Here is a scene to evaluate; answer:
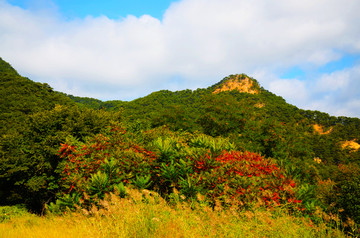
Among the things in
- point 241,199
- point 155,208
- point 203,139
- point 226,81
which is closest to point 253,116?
point 203,139

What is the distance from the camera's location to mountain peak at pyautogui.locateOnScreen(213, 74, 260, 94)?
105 metres

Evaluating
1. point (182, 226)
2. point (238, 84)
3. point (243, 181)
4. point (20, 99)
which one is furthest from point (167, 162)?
point (238, 84)

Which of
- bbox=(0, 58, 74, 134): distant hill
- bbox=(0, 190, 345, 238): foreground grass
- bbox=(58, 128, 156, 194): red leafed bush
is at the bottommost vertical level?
bbox=(0, 190, 345, 238): foreground grass

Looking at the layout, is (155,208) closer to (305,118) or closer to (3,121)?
(3,121)

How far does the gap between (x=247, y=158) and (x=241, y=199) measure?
7.22 ft

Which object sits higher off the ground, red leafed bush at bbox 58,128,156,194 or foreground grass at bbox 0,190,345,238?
red leafed bush at bbox 58,128,156,194

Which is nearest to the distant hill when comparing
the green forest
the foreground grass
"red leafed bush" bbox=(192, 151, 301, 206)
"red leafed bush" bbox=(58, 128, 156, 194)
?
the green forest

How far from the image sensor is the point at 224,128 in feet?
78.5

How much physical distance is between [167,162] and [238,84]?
109201mm

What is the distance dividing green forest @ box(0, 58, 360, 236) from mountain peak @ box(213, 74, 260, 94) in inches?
2487

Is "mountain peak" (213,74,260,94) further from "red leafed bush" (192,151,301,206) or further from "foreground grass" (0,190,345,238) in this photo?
"foreground grass" (0,190,345,238)

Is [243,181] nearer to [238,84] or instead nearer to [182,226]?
[182,226]

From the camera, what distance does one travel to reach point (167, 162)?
300 inches

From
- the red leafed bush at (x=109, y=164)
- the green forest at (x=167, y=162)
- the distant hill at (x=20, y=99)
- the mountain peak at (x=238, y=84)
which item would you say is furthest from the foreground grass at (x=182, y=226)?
the mountain peak at (x=238, y=84)
